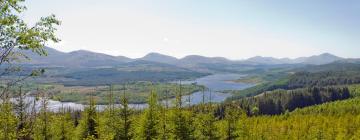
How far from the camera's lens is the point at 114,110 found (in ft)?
147

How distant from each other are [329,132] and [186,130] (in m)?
73.9

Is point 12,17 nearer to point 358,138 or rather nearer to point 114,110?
point 114,110

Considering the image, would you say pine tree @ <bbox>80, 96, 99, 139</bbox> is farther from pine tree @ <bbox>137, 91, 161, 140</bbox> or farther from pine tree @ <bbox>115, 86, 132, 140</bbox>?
pine tree @ <bbox>137, 91, 161, 140</bbox>

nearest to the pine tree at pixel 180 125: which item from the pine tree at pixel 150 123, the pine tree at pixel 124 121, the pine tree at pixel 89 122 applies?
the pine tree at pixel 150 123

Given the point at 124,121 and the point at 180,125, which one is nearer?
the point at 180,125

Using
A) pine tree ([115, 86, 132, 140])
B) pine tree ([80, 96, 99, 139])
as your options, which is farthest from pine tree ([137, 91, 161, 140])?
pine tree ([80, 96, 99, 139])

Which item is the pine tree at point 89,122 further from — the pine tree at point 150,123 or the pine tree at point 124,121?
the pine tree at point 150,123

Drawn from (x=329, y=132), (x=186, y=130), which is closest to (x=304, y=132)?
(x=329, y=132)

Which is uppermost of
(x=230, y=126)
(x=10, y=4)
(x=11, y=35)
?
(x=10, y=4)

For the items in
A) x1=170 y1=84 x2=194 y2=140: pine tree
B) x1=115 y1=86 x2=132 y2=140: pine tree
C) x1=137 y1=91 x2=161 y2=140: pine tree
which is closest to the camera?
x1=170 y1=84 x2=194 y2=140: pine tree

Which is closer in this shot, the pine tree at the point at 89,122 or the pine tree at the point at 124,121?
the pine tree at the point at 124,121

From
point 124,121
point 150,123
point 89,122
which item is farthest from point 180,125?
point 89,122

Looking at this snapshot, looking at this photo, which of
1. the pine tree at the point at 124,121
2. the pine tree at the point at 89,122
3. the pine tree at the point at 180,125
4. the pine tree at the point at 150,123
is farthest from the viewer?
the pine tree at the point at 89,122

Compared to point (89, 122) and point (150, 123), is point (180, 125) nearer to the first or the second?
point (150, 123)
